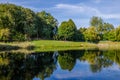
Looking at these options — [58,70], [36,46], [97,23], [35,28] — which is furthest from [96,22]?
[58,70]

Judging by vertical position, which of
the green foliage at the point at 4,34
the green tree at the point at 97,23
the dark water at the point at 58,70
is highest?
the green tree at the point at 97,23

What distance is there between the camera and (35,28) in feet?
396

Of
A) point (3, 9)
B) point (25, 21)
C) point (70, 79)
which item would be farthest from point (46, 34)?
point (70, 79)

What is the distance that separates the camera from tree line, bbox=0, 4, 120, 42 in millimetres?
102062

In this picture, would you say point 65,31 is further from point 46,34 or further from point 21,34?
point 21,34

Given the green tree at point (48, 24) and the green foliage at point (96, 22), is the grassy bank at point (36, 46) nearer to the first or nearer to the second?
the green tree at point (48, 24)

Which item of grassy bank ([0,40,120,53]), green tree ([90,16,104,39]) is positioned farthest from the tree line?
green tree ([90,16,104,39])

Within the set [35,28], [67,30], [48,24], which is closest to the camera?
[35,28]

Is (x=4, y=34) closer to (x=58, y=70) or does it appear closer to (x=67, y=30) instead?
(x=67, y=30)

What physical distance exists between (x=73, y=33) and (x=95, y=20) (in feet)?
169

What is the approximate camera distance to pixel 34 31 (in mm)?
116688

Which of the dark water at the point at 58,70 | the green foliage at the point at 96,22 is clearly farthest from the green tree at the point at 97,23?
the dark water at the point at 58,70

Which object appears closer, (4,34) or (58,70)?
(58,70)

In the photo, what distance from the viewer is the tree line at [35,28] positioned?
10206cm
